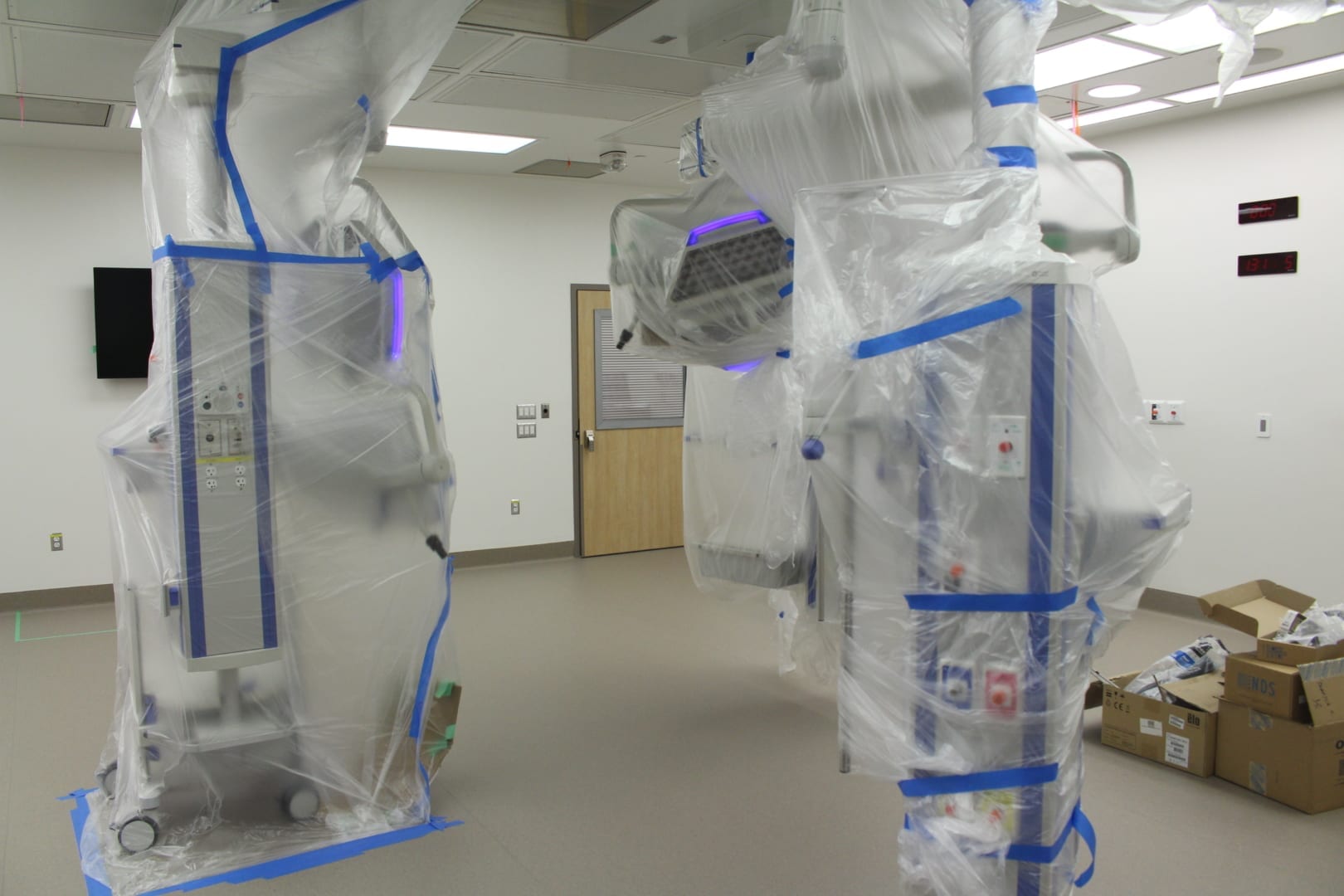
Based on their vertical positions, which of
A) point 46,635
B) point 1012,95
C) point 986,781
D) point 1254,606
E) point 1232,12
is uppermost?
point 1232,12

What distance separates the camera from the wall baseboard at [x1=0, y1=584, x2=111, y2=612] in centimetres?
528

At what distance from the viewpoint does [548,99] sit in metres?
4.43

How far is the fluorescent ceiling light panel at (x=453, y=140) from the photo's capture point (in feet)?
16.8

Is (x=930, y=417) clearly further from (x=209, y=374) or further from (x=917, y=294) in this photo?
(x=209, y=374)

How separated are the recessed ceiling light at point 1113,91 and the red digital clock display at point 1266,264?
104 cm

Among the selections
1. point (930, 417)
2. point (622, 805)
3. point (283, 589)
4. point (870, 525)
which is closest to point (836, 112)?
point (930, 417)

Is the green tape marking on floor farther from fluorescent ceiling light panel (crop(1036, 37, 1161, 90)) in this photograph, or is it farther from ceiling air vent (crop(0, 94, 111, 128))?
fluorescent ceiling light panel (crop(1036, 37, 1161, 90))

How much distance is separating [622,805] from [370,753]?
793 millimetres

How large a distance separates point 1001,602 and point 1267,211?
13.2 ft

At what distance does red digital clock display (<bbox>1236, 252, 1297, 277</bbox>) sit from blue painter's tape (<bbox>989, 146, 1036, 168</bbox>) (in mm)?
3665


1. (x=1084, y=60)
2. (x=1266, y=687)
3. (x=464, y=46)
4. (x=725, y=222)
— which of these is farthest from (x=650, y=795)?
(x=1084, y=60)

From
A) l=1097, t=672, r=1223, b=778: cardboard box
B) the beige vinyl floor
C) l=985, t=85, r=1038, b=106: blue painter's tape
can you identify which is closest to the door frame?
the beige vinyl floor

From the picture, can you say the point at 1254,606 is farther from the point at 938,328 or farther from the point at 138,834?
the point at 138,834

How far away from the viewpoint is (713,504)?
3068 millimetres
